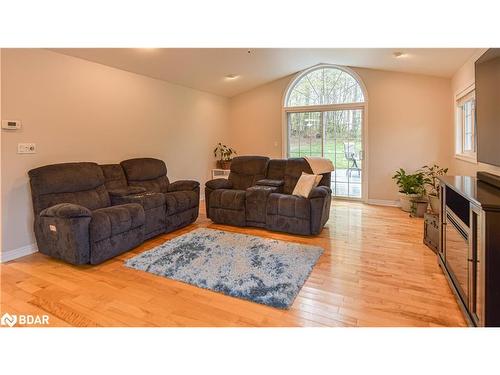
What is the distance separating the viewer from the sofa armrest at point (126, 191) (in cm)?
367

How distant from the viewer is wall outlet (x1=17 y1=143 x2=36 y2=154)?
312 centimetres

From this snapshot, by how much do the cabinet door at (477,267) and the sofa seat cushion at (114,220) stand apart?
2948 millimetres

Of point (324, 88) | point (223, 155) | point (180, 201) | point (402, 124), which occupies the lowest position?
point (180, 201)

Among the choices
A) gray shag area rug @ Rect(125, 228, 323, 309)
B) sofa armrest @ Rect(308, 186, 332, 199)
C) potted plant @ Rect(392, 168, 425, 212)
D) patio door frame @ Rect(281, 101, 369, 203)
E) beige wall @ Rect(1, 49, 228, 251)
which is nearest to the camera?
gray shag area rug @ Rect(125, 228, 323, 309)

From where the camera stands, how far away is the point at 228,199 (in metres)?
4.12

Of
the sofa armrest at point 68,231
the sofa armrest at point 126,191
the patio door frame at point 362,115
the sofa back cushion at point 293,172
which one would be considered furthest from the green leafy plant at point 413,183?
the sofa armrest at point 68,231

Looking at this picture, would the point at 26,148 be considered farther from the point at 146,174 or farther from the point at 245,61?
the point at 245,61

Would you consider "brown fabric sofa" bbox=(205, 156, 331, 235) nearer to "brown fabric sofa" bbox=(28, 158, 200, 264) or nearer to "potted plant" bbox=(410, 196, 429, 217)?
"brown fabric sofa" bbox=(28, 158, 200, 264)

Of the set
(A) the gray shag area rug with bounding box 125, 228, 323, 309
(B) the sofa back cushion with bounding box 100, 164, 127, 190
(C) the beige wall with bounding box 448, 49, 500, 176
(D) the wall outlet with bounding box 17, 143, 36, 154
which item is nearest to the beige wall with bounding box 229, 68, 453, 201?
(C) the beige wall with bounding box 448, 49, 500, 176

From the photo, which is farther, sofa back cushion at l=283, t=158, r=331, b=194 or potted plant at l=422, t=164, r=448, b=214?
potted plant at l=422, t=164, r=448, b=214

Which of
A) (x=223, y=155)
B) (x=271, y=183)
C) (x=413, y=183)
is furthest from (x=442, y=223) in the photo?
(x=223, y=155)

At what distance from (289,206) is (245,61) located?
2706mm

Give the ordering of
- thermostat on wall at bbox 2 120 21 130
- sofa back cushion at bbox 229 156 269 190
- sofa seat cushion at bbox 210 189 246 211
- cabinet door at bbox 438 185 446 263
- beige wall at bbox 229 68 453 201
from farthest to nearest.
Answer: beige wall at bbox 229 68 453 201, sofa back cushion at bbox 229 156 269 190, sofa seat cushion at bbox 210 189 246 211, thermostat on wall at bbox 2 120 21 130, cabinet door at bbox 438 185 446 263

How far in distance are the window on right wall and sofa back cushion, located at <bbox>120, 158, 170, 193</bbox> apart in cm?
431
